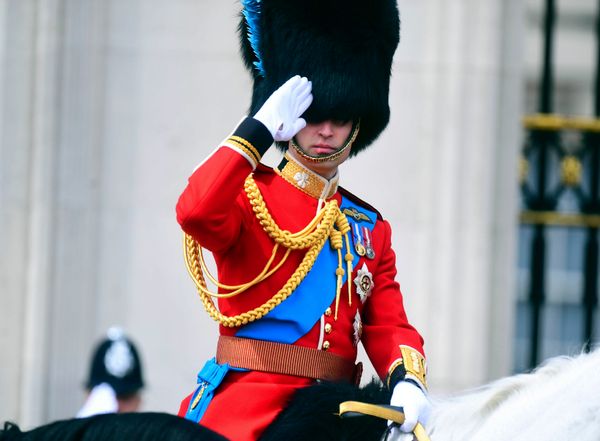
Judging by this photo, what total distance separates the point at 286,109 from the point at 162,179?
4095 mm

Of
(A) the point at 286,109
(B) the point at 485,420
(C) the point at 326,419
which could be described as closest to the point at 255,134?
(A) the point at 286,109

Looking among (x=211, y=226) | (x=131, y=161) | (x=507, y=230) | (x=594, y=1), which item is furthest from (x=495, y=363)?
(x=211, y=226)

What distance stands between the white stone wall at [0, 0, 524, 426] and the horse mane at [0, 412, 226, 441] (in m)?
4.66

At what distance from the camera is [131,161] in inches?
297

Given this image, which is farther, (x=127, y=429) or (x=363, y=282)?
(x=363, y=282)

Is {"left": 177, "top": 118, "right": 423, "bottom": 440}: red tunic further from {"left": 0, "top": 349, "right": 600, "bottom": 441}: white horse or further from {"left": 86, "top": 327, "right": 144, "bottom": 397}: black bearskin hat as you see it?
{"left": 86, "top": 327, "right": 144, "bottom": 397}: black bearskin hat

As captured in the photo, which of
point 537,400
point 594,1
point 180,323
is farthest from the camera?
point 594,1

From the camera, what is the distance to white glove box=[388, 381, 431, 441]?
327cm

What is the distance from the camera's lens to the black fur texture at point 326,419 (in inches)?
125

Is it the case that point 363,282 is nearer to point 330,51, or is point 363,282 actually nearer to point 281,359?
point 281,359

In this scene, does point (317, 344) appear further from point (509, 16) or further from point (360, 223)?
point (509, 16)

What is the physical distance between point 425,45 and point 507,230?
105 cm

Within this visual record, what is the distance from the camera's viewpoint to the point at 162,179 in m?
7.52

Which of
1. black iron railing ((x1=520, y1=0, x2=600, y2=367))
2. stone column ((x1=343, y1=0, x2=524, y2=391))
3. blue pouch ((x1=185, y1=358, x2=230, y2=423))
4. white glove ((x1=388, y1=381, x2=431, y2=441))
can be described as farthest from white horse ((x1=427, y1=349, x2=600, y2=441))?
black iron railing ((x1=520, y1=0, x2=600, y2=367))
